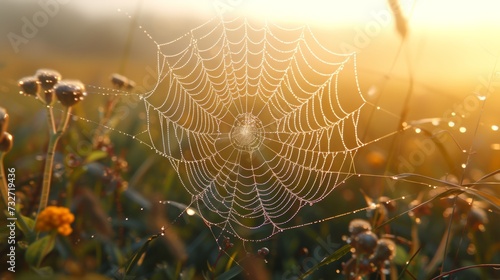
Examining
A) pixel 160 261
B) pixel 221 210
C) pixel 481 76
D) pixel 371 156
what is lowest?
pixel 160 261

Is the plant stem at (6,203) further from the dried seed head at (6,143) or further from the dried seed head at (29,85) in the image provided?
the dried seed head at (29,85)

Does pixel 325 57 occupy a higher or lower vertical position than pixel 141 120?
higher

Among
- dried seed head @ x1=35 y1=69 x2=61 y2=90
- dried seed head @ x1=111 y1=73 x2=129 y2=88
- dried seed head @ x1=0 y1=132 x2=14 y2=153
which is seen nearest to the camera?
dried seed head @ x1=0 y1=132 x2=14 y2=153

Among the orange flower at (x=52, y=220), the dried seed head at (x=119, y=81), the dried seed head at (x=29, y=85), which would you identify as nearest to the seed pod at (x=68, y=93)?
the dried seed head at (x=29, y=85)

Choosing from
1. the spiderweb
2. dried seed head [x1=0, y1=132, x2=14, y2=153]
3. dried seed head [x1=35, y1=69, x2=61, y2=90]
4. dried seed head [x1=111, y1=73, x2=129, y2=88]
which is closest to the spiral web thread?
the spiderweb

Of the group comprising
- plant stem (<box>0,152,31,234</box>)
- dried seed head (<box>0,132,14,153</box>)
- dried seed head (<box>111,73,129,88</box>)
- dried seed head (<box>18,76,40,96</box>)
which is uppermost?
dried seed head (<box>111,73,129,88</box>)

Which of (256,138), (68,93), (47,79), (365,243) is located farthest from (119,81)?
→ (365,243)

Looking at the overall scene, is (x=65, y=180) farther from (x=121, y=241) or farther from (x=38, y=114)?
(x=38, y=114)

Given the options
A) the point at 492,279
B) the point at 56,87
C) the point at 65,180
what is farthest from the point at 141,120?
the point at 492,279

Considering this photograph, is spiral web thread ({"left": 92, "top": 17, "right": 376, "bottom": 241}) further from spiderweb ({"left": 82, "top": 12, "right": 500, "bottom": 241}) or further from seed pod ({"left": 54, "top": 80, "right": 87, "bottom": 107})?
seed pod ({"left": 54, "top": 80, "right": 87, "bottom": 107})
